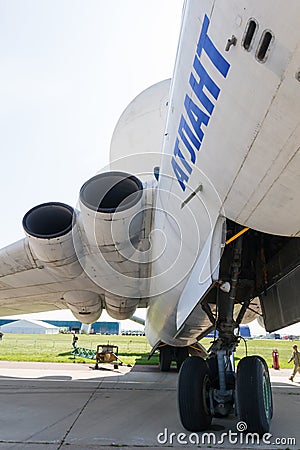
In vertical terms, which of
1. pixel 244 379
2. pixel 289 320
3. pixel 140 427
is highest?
pixel 289 320

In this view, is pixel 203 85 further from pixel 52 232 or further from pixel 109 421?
pixel 109 421

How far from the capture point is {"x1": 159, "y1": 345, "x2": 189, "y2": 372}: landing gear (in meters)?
12.2

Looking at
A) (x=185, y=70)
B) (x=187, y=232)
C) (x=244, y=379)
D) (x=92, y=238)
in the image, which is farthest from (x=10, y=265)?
(x=185, y=70)

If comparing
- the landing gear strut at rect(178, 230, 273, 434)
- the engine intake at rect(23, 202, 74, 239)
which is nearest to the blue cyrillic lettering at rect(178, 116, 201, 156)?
the landing gear strut at rect(178, 230, 273, 434)

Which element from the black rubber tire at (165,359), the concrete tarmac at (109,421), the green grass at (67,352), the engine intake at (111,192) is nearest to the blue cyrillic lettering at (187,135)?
the engine intake at (111,192)

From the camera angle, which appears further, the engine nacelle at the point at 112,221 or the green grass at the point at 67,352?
the green grass at the point at 67,352

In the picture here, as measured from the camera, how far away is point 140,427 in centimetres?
453

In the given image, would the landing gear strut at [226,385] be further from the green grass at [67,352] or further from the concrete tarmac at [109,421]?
the green grass at [67,352]

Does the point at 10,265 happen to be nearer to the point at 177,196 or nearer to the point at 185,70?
the point at 177,196

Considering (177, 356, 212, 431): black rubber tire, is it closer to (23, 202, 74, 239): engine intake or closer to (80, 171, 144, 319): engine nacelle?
(80, 171, 144, 319): engine nacelle

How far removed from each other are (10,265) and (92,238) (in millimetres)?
2252

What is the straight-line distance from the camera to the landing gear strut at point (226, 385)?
369 centimetres

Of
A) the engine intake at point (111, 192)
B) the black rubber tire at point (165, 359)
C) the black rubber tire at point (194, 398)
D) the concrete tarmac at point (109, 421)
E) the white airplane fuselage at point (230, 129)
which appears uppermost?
the engine intake at point (111, 192)

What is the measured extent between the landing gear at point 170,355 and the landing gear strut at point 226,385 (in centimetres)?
784
